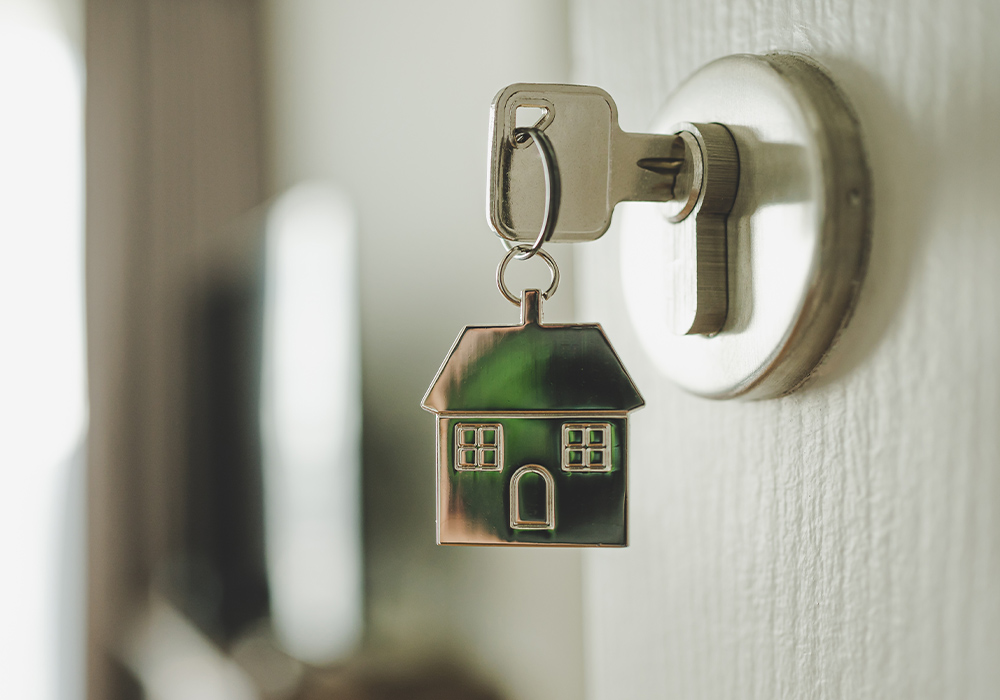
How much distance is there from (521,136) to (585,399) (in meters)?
0.08

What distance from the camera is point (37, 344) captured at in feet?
3.48

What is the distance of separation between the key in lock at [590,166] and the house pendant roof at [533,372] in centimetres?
3

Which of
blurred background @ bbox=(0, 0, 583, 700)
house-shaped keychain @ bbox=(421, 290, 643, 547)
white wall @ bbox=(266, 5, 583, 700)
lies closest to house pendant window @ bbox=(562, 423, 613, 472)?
house-shaped keychain @ bbox=(421, 290, 643, 547)

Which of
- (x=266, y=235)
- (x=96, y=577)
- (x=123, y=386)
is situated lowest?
(x=96, y=577)

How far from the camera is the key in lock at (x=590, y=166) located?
0.64 ft

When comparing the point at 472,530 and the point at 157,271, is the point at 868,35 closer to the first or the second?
the point at 472,530

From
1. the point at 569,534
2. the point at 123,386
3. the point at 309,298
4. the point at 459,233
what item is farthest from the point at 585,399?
the point at 123,386

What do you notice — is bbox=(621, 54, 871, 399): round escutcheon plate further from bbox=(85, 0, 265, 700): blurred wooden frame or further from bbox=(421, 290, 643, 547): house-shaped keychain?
bbox=(85, 0, 265, 700): blurred wooden frame

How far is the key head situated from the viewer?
0.64 feet

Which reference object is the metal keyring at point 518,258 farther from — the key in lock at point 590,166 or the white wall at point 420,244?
the white wall at point 420,244

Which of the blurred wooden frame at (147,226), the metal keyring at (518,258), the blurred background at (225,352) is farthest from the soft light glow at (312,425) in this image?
the metal keyring at (518,258)

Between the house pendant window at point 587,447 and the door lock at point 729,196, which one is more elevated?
the door lock at point 729,196

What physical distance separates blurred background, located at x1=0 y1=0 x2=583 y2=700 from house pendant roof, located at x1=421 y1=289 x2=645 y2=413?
65 cm

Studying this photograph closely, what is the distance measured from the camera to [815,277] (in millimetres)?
170
